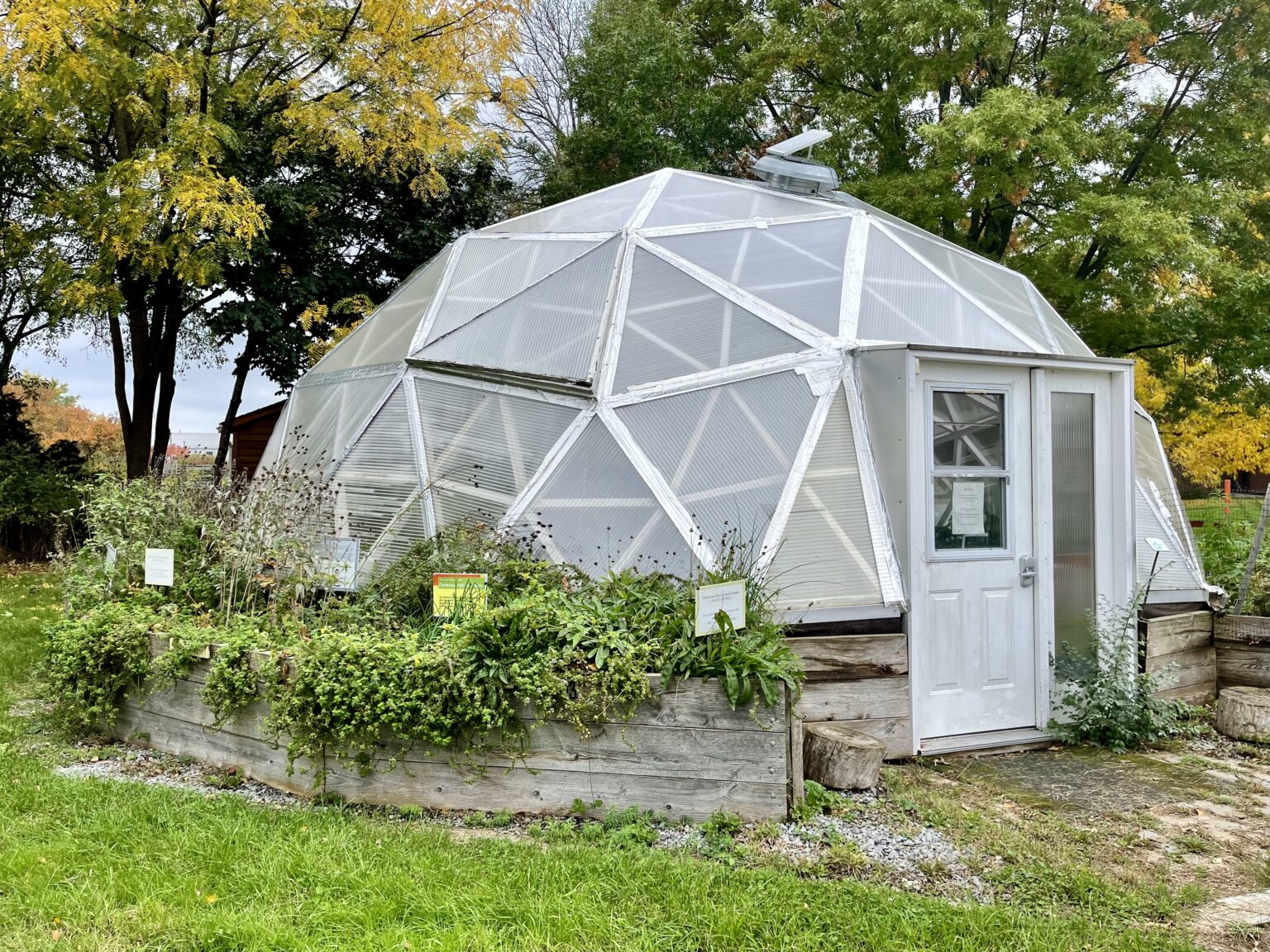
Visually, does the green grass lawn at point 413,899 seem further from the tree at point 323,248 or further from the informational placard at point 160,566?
the tree at point 323,248

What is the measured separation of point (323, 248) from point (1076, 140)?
41.8 ft

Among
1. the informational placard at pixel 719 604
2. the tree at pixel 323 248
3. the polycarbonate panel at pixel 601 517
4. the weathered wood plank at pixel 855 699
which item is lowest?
the weathered wood plank at pixel 855 699

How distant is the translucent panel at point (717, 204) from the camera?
8.18 metres

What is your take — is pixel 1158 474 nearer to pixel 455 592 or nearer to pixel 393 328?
pixel 455 592

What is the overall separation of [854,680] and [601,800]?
6.57 ft

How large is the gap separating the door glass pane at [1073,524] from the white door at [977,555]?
33 centimetres

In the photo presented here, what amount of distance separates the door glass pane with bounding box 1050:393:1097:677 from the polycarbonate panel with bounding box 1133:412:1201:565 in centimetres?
139

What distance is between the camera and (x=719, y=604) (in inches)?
192

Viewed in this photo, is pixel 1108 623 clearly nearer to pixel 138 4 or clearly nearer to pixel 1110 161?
pixel 1110 161

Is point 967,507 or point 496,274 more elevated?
point 496,274

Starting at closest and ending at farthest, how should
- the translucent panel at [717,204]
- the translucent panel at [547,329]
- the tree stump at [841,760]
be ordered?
the tree stump at [841,760] → the translucent panel at [547,329] → the translucent panel at [717,204]

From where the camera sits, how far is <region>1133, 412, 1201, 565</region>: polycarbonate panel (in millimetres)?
8203

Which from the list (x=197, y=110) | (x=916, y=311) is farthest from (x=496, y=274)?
(x=197, y=110)

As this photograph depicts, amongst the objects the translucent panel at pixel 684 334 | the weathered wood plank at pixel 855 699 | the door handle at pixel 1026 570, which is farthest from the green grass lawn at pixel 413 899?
the translucent panel at pixel 684 334
